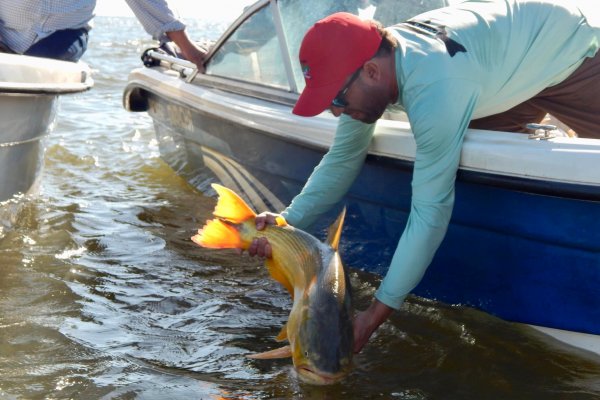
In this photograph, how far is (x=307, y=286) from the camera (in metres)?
3.59

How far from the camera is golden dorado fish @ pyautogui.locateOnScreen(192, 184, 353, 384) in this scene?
3357mm

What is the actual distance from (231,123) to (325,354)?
250 cm

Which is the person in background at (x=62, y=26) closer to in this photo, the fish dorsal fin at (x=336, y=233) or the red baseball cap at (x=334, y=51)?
the fish dorsal fin at (x=336, y=233)

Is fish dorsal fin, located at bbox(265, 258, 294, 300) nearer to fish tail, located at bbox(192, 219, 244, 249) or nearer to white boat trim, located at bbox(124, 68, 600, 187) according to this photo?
fish tail, located at bbox(192, 219, 244, 249)

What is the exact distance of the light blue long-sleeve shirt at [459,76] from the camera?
3363 millimetres

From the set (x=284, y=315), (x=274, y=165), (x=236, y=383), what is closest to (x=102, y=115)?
(x=274, y=165)

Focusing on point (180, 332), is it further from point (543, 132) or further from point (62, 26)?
point (62, 26)

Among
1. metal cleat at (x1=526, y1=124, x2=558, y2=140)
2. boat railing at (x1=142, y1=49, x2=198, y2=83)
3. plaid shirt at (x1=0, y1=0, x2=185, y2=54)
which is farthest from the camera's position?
boat railing at (x1=142, y1=49, x2=198, y2=83)

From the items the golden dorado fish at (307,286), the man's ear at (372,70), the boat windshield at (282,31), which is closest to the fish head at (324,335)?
the golden dorado fish at (307,286)

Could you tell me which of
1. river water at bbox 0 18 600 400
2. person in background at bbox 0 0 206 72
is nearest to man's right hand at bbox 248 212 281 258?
river water at bbox 0 18 600 400

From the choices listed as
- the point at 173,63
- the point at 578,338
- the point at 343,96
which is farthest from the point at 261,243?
the point at 173,63

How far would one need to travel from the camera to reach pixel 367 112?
11.7 feet

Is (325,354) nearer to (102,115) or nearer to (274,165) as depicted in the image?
(274,165)

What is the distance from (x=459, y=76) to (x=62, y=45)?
3.68 meters
